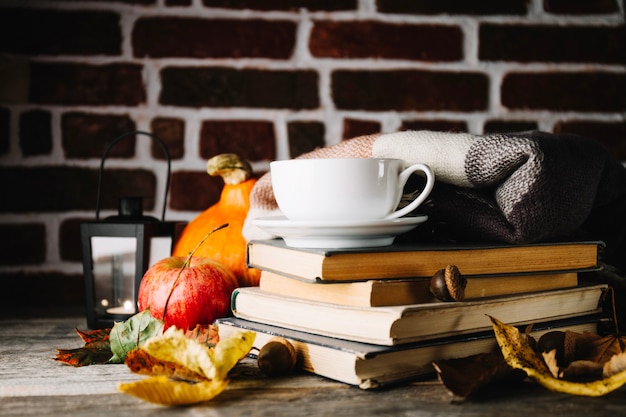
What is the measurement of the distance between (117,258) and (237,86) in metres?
0.44

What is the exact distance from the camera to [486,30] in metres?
1.29

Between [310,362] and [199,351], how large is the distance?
120mm

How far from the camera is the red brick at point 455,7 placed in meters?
1.27

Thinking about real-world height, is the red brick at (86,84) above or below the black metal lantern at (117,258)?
above

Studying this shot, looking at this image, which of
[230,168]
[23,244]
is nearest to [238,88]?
[230,168]

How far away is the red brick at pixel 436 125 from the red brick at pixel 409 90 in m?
0.03

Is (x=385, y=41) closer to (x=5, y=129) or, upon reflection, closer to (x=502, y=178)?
(x=502, y=178)

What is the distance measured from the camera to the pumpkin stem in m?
1.02

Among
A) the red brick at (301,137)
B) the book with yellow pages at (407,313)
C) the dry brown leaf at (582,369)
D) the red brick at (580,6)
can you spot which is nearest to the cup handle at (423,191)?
the book with yellow pages at (407,313)

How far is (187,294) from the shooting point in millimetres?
806

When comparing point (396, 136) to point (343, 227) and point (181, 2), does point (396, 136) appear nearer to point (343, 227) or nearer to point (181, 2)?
point (343, 227)

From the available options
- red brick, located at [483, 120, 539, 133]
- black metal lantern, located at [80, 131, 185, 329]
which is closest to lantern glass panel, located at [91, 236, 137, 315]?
black metal lantern, located at [80, 131, 185, 329]

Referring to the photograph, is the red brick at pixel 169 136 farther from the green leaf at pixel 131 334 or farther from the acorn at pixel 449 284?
the acorn at pixel 449 284

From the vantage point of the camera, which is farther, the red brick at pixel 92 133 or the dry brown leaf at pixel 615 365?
the red brick at pixel 92 133
